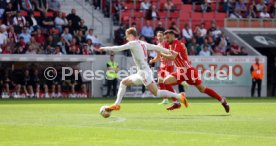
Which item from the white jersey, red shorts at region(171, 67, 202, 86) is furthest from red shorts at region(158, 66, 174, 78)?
the white jersey

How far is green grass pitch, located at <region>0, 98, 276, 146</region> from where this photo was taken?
41.3ft

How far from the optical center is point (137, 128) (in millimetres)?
15039

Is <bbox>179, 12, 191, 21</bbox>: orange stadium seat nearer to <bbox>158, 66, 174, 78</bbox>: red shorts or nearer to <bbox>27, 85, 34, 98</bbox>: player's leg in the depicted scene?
<bbox>27, 85, 34, 98</bbox>: player's leg

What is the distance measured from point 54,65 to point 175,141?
20.3 m

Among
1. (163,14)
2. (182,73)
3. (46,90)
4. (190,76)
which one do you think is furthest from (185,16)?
(190,76)

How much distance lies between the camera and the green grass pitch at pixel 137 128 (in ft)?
41.3

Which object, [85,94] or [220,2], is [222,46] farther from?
[85,94]

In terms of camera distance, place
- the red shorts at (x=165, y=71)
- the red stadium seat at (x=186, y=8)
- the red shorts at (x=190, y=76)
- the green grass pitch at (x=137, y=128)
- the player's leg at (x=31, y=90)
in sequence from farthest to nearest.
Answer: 1. the red stadium seat at (x=186, y=8)
2. the player's leg at (x=31, y=90)
3. the red shorts at (x=165, y=71)
4. the red shorts at (x=190, y=76)
5. the green grass pitch at (x=137, y=128)

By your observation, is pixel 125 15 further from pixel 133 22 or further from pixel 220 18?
pixel 220 18

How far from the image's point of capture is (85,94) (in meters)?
32.5

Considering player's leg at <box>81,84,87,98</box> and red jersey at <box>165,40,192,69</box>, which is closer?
red jersey at <box>165,40,192,69</box>

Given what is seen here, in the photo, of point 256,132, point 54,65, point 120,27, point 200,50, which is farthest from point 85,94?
point 256,132

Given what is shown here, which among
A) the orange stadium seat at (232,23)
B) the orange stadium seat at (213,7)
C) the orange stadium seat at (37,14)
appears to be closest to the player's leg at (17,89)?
the orange stadium seat at (37,14)

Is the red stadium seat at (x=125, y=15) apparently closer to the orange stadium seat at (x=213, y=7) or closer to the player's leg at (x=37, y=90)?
the orange stadium seat at (x=213, y=7)
